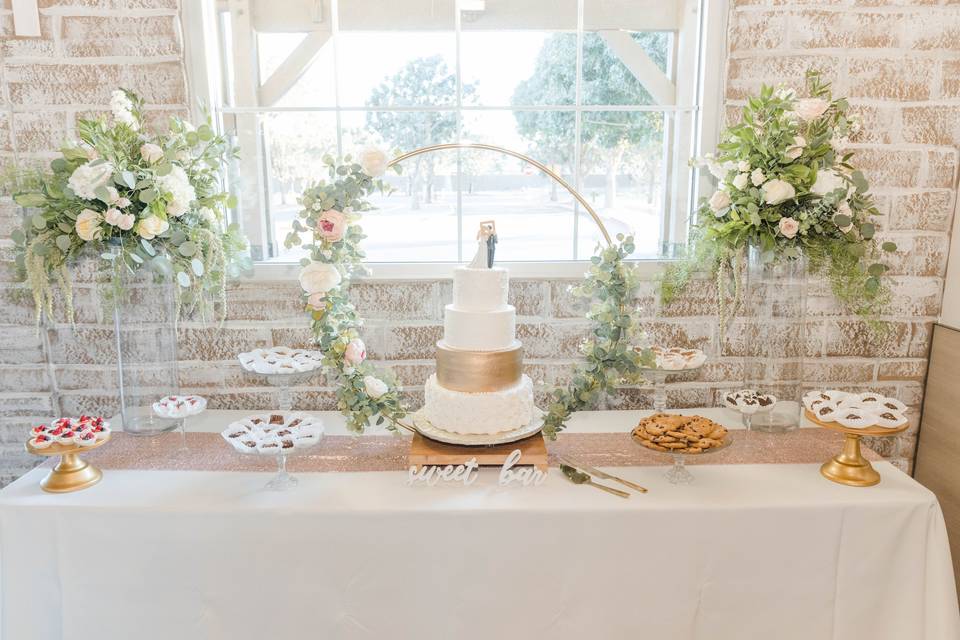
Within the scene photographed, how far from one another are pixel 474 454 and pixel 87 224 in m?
1.01

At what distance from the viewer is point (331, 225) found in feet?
5.00

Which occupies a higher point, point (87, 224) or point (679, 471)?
point (87, 224)

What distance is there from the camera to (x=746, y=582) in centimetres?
145

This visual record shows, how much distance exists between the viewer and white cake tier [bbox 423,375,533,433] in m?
1.55

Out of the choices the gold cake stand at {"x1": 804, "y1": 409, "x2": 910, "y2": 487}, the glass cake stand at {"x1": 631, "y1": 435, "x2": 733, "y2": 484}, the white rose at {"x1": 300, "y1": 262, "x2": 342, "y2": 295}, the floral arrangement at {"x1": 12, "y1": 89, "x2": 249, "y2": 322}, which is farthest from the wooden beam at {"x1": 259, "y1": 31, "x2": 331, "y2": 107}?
the gold cake stand at {"x1": 804, "y1": 409, "x2": 910, "y2": 487}

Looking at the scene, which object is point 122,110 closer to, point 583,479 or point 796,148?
point 583,479

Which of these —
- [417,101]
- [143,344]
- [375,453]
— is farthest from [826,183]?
[143,344]

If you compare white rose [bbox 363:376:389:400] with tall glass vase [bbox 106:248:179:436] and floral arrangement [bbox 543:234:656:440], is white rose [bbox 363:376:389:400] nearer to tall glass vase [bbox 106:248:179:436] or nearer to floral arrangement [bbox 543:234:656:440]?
floral arrangement [bbox 543:234:656:440]

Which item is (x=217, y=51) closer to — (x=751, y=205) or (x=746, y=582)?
(x=751, y=205)

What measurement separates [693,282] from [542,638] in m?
1.10

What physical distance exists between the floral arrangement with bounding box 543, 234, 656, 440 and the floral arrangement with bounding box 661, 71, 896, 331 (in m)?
0.29

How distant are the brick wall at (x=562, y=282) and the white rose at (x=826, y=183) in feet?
1.52

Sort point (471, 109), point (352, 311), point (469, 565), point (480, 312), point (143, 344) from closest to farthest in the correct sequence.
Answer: point (469, 565)
point (480, 312)
point (352, 311)
point (143, 344)
point (471, 109)

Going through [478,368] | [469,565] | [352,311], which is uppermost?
[352,311]
